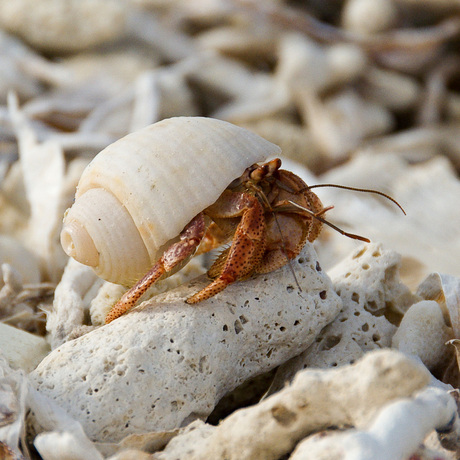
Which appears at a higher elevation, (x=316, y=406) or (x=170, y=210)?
(x=170, y=210)

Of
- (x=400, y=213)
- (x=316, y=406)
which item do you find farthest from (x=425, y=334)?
(x=400, y=213)

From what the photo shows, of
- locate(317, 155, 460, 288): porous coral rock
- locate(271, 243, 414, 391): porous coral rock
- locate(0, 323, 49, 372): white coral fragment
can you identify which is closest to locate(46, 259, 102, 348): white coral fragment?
locate(0, 323, 49, 372): white coral fragment

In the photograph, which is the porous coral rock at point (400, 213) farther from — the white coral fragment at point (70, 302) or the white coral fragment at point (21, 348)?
the white coral fragment at point (21, 348)

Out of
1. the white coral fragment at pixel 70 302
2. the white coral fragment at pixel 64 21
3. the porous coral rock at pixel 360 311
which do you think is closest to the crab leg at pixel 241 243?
the porous coral rock at pixel 360 311

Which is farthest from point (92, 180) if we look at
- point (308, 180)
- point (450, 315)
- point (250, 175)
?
point (308, 180)

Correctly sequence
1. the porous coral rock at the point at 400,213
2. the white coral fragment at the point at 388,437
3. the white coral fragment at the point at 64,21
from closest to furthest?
the white coral fragment at the point at 388,437, the porous coral rock at the point at 400,213, the white coral fragment at the point at 64,21

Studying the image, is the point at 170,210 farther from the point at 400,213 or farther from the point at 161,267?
the point at 400,213

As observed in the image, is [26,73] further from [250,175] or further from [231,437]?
[231,437]
